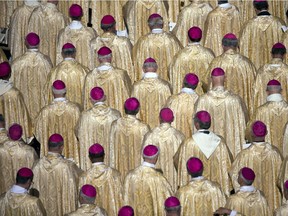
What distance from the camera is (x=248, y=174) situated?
15.8 metres

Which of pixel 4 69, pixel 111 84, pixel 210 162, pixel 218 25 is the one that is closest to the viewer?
pixel 210 162

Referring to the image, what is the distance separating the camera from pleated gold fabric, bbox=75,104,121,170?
17484mm

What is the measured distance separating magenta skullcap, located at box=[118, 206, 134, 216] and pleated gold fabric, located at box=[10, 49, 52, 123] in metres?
3.88

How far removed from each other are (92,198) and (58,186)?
1.47m

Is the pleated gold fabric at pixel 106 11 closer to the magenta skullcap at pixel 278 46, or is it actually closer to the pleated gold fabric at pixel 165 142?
the magenta skullcap at pixel 278 46

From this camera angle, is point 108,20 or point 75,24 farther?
point 75,24

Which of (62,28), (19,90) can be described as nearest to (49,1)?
(62,28)

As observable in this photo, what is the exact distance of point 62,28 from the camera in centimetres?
1944

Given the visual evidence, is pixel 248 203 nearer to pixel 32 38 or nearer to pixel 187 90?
pixel 187 90

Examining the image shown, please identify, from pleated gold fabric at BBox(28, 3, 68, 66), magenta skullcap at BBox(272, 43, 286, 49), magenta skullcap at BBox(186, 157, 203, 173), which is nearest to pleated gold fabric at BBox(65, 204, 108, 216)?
magenta skullcap at BBox(186, 157, 203, 173)

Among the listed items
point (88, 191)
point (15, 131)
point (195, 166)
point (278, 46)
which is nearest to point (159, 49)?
point (278, 46)

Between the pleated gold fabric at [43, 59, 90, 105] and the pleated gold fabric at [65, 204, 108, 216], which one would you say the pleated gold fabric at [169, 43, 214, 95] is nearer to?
the pleated gold fabric at [43, 59, 90, 105]

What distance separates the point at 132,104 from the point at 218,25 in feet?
8.76

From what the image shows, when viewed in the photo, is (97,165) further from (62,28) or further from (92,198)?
(62,28)
